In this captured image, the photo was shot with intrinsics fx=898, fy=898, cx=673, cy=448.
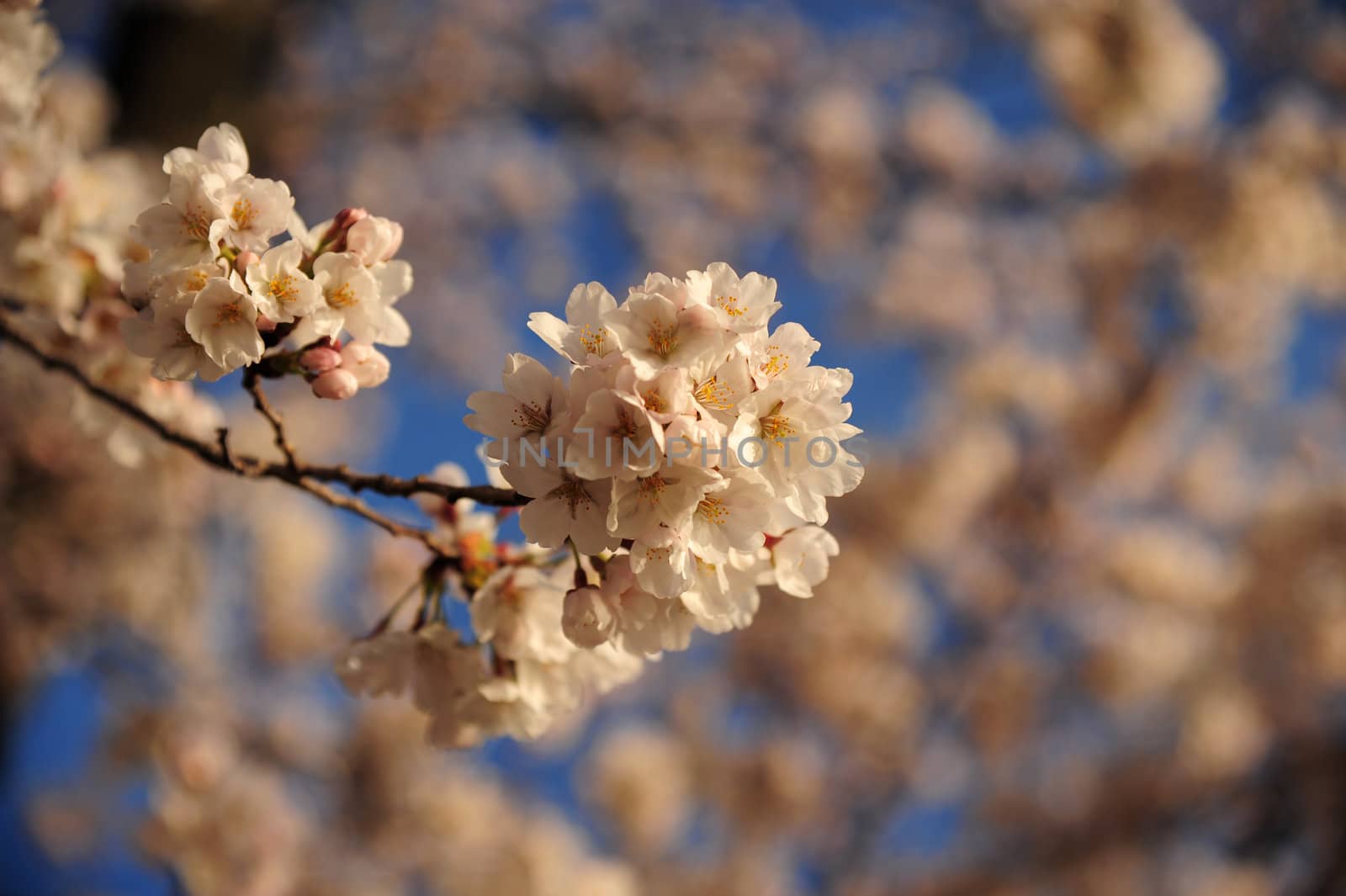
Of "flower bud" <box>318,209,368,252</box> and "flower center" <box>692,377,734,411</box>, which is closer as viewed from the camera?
"flower center" <box>692,377,734,411</box>

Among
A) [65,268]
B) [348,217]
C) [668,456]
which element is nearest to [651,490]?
[668,456]

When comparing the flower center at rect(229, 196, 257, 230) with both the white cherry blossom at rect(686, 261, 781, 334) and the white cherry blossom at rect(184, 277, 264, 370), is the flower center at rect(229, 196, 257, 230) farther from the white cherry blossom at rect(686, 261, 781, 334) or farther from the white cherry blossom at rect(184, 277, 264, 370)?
the white cherry blossom at rect(686, 261, 781, 334)

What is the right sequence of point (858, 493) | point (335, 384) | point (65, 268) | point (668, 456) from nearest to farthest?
point (668, 456)
point (335, 384)
point (65, 268)
point (858, 493)

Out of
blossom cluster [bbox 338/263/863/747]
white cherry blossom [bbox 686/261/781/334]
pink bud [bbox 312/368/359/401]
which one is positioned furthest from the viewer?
pink bud [bbox 312/368/359/401]

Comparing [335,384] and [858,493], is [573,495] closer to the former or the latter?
[335,384]

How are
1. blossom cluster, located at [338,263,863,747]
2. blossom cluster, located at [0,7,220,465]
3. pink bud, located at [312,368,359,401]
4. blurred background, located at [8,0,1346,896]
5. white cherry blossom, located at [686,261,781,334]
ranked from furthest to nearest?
blurred background, located at [8,0,1346,896] < blossom cluster, located at [0,7,220,465] < pink bud, located at [312,368,359,401] < white cherry blossom, located at [686,261,781,334] < blossom cluster, located at [338,263,863,747]

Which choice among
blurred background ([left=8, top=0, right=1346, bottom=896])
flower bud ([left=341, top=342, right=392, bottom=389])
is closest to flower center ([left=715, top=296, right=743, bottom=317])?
flower bud ([left=341, top=342, right=392, bottom=389])

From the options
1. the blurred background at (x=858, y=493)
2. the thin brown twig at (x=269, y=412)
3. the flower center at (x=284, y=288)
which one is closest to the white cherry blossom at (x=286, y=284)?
the flower center at (x=284, y=288)

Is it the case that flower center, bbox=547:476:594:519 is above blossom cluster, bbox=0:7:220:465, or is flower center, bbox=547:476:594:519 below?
below
